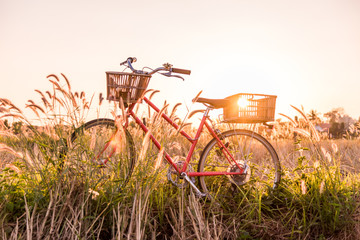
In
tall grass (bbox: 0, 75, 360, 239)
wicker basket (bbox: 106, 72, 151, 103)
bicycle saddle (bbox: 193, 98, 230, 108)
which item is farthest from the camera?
bicycle saddle (bbox: 193, 98, 230, 108)

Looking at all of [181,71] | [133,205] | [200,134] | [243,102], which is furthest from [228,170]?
[133,205]

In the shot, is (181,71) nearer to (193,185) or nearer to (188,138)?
(188,138)

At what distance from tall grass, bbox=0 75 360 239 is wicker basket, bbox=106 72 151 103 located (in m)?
0.26

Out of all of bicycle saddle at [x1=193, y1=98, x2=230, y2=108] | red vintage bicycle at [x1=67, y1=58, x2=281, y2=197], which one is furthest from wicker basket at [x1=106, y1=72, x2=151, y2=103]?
bicycle saddle at [x1=193, y1=98, x2=230, y2=108]

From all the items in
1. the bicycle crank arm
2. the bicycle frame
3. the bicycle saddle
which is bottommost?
the bicycle crank arm

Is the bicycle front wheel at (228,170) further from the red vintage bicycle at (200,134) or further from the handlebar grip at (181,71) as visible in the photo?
the handlebar grip at (181,71)

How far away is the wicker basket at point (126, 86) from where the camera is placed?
3.31 meters

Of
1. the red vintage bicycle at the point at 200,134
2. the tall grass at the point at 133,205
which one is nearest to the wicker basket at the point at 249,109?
the red vintage bicycle at the point at 200,134

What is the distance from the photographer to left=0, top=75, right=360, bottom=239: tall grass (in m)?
2.64

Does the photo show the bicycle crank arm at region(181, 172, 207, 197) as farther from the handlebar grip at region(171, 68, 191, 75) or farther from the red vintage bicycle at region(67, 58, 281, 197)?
the handlebar grip at region(171, 68, 191, 75)

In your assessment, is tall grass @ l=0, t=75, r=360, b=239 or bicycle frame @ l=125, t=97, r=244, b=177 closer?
tall grass @ l=0, t=75, r=360, b=239

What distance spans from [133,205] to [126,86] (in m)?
1.33

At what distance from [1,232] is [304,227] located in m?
2.75

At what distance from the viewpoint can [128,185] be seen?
2775 millimetres
